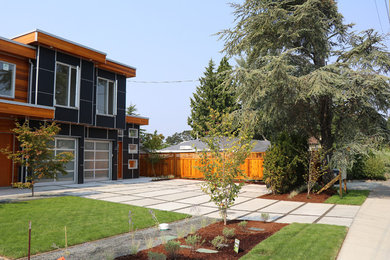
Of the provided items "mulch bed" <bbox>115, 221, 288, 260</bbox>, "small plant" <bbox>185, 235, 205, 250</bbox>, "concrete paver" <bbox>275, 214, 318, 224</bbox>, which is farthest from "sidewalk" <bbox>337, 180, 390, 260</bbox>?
"small plant" <bbox>185, 235, 205, 250</bbox>

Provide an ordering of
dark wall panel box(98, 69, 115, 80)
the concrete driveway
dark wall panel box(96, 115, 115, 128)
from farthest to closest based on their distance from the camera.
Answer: dark wall panel box(98, 69, 115, 80) → dark wall panel box(96, 115, 115, 128) → the concrete driveway

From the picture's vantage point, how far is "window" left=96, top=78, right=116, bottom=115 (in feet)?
55.1

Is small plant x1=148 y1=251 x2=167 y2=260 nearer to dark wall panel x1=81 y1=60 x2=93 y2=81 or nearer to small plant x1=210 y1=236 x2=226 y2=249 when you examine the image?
small plant x1=210 y1=236 x2=226 y2=249

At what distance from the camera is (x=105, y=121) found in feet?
54.6

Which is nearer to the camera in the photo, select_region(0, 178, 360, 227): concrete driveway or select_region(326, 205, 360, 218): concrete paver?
select_region(0, 178, 360, 227): concrete driveway

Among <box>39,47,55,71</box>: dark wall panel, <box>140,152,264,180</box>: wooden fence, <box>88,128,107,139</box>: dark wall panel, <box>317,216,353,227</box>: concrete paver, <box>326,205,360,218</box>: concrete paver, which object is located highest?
<box>39,47,55,71</box>: dark wall panel

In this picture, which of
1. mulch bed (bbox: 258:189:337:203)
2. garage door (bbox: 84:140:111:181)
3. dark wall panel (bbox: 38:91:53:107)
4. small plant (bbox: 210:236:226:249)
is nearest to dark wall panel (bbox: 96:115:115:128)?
garage door (bbox: 84:140:111:181)

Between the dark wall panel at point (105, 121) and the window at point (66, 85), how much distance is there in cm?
179

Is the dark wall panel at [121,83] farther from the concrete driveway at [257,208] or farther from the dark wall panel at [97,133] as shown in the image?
the concrete driveway at [257,208]

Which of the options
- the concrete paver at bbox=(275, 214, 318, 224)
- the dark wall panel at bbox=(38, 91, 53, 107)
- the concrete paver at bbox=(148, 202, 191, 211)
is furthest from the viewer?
the dark wall panel at bbox=(38, 91, 53, 107)

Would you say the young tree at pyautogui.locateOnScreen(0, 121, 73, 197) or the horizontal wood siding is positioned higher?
the horizontal wood siding

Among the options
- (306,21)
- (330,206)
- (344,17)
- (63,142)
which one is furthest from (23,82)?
(344,17)

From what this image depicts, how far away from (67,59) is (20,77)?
2338 mm

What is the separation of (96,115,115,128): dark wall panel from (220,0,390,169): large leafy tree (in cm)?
808
